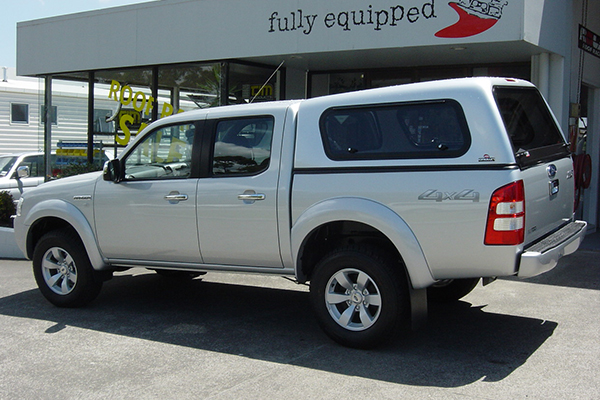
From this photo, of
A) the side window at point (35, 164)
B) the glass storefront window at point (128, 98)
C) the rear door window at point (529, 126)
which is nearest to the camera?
the rear door window at point (529, 126)

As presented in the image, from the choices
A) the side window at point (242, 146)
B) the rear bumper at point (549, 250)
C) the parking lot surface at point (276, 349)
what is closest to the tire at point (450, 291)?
the parking lot surface at point (276, 349)

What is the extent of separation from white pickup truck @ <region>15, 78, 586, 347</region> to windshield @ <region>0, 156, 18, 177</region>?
909cm

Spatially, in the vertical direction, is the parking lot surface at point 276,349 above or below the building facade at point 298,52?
below

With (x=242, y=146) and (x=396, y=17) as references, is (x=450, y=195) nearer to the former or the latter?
(x=242, y=146)

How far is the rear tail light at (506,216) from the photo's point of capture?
4570 millimetres

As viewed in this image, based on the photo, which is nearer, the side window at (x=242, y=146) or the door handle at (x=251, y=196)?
the door handle at (x=251, y=196)

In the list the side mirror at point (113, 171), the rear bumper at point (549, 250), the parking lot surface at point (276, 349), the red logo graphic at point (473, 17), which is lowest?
the parking lot surface at point (276, 349)

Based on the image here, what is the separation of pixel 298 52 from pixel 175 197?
510 centimetres

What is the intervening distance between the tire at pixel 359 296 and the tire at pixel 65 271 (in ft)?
8.37

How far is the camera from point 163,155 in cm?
638

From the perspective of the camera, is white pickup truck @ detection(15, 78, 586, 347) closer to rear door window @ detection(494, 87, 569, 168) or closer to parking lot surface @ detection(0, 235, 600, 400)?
rear door window @ detection(494, 87, 569, 168)

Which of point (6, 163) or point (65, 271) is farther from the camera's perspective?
point (6, 163)

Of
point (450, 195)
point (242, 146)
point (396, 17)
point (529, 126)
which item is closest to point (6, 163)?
point (396, 17)

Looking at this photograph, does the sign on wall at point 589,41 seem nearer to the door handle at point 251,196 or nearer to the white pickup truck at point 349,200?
the white pickup truck at point 349,200
